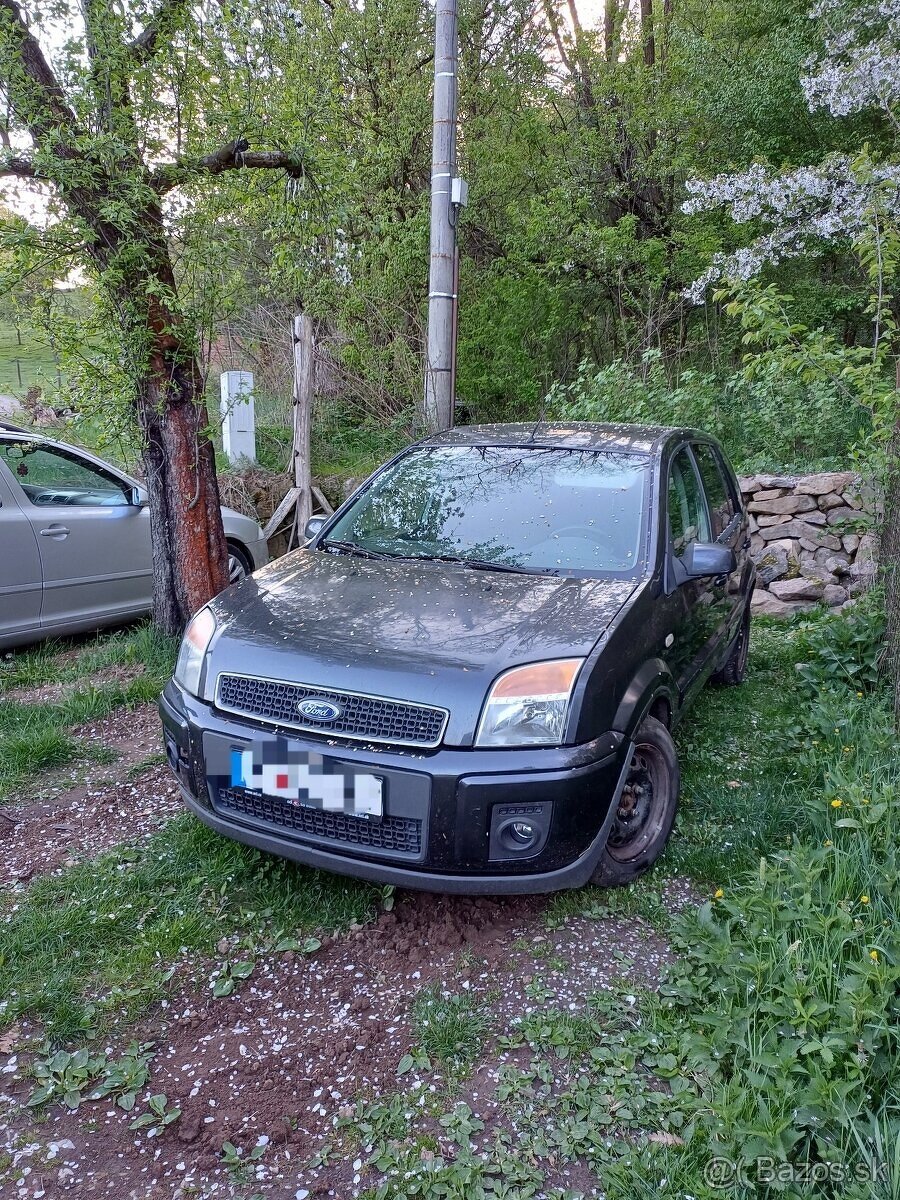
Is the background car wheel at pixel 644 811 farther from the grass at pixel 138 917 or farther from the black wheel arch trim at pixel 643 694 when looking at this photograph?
the grass at pixel 138 917

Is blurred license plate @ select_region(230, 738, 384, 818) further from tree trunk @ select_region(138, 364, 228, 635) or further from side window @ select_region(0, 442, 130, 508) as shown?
side window @ select_region(0, 442, 130, 508)

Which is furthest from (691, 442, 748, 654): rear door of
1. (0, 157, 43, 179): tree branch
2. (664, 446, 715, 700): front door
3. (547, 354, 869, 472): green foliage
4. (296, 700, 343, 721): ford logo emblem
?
(0, 157, 43, 179): tree branch

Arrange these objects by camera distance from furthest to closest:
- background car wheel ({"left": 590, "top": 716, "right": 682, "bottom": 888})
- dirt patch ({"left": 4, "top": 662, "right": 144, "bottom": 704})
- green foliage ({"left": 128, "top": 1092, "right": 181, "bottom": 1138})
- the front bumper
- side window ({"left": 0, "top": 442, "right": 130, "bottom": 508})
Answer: side window ({"left": 0, "top": 442, "right": 130, "bottom": 508}), dirt patch ({"left": 4, "top": 662, "right": 144, "bottom": 704}), background car wheel ({"left": 590, "top": 716, "right": 682, "bottom": 888}), the front bumper, green foliage ({"left": 128, "top": 1092, "right": 181, "bottom": 1138})

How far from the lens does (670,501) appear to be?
11.4 ft

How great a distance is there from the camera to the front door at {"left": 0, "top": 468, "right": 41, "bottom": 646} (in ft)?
16.1

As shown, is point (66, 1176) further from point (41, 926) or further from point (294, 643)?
point (294, 643)

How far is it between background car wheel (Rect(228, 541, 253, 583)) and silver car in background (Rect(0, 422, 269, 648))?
23 centimetres

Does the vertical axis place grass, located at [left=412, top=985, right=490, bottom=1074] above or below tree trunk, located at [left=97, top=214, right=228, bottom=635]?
below

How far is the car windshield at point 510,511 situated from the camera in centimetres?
323

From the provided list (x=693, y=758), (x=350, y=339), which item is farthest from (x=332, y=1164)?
(x=350, y=339)

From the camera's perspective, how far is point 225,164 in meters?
4.48

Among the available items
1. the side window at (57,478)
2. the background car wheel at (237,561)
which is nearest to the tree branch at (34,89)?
the side window at (57,478)

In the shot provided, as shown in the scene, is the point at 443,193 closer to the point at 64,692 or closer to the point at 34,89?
the point at 34,89

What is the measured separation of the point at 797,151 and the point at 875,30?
2.09 meters
